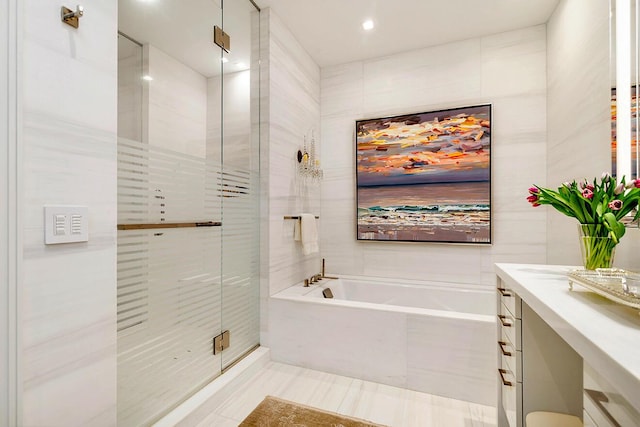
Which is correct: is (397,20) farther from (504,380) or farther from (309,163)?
(504,380)

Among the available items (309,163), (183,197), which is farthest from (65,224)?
(309,163)

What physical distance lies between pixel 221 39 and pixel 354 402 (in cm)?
236

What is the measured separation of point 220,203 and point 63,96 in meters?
1.00

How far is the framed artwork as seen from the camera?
273cm

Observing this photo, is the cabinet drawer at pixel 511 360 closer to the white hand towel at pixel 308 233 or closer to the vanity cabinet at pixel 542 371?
the vanity cabinet at pixel 542 371

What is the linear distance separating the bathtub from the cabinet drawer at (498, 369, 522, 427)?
1.55 feet

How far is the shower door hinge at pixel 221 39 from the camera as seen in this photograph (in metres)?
1.94

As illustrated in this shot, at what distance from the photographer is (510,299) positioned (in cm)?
132

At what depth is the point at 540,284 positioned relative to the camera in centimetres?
113

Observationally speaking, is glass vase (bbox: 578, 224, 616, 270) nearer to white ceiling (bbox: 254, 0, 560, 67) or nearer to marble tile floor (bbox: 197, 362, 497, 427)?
marble tile floor (bbox: 197, 362, 497, 427)

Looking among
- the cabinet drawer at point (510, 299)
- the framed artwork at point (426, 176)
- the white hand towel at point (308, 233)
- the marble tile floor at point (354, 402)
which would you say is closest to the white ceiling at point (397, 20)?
the framed artwork at point (426, 176)

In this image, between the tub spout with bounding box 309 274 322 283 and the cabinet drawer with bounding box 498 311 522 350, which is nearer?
the cabinet drawer with bounding box 498 311 522 350

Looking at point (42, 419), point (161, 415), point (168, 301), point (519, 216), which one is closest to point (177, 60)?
point (168, 301)

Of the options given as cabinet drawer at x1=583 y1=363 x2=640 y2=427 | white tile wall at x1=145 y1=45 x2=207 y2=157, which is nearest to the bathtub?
cabinet drawer at x1=583 y1=363 x2=640 y2=427
